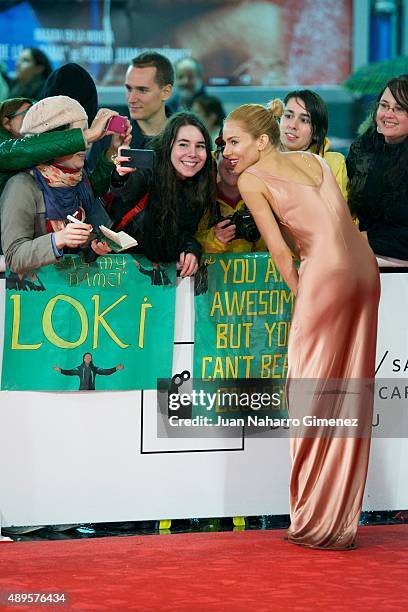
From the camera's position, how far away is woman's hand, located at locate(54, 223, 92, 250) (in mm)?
5863

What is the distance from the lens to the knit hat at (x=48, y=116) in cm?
A: 604

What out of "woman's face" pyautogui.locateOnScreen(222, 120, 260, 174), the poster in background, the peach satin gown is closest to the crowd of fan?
"woman's face" pyautogui.locateOnScreen(222, 120, 260, 174)

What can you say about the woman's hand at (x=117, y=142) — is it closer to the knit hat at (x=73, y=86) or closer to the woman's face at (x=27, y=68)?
the knit hat at (x=73, y=86)

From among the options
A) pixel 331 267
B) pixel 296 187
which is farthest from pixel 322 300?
pixel 296 187

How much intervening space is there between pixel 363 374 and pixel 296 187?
0.91 meters

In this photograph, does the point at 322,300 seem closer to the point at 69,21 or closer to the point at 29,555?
the point at 29,555

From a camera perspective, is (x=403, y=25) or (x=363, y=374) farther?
(x=403, y=25)

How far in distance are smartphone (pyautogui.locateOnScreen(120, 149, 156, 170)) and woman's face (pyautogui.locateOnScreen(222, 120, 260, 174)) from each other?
36 cm

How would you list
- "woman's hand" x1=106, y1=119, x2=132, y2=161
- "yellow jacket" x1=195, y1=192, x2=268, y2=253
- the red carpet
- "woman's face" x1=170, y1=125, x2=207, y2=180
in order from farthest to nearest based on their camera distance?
"yellow jacket" x1=195, y1=192, x2=268, y2=253
"woman's hand" x1=106, y1=119, x2=132, y2=161
"woman's face" x1=170, y1=125, x2=207, y2=180
the red carpet

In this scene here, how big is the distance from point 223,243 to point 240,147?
615 mm

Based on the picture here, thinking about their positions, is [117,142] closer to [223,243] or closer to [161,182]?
Answer: [161,182]

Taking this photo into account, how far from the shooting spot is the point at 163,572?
5.41 meters

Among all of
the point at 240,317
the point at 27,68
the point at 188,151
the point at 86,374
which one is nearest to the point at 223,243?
the point at 240,317

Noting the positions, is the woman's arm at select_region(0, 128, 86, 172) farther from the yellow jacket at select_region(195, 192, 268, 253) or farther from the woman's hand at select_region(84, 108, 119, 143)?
the yellow jacket at select_region(195, 192, 268, 253)
